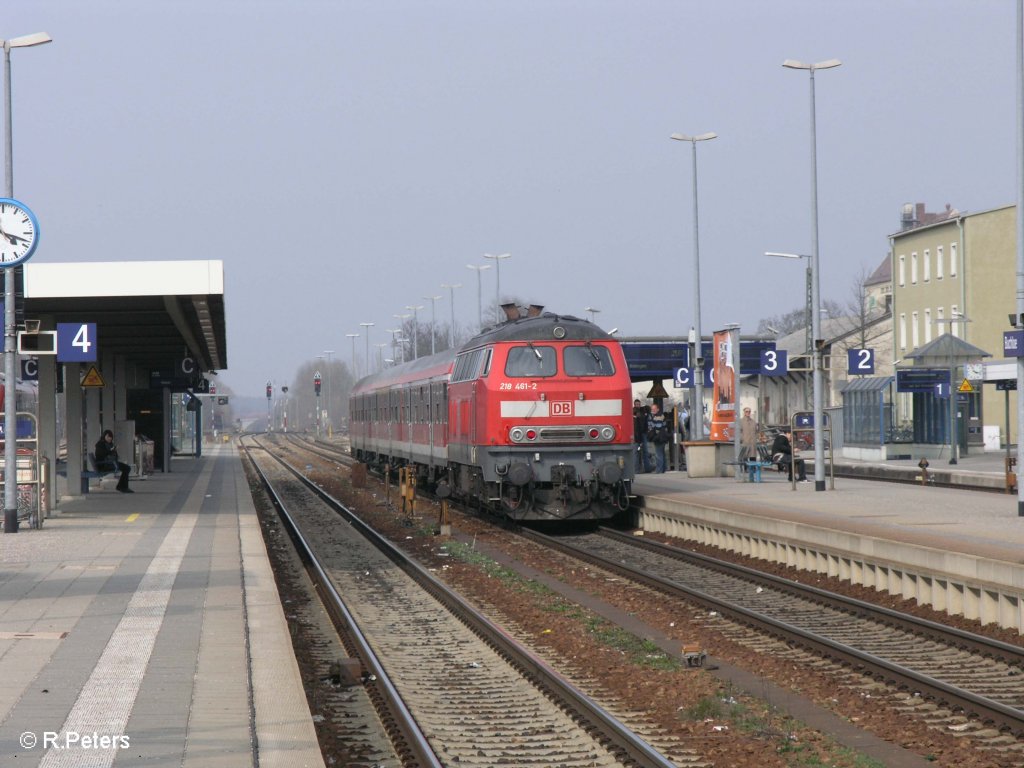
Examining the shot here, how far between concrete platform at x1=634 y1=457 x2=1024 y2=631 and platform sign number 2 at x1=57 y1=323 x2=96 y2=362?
943cm

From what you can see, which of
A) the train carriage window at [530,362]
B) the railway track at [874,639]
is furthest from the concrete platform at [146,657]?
the train carriage window at [530,362]

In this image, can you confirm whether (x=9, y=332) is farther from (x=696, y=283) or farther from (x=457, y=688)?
(x=696, y=283)

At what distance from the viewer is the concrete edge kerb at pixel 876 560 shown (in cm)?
1246

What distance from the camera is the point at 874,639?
Answer: 11.8 m

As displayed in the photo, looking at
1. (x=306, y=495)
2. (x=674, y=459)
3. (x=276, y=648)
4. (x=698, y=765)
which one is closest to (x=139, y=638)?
(x=276, y=648)

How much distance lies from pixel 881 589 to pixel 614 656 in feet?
16.7

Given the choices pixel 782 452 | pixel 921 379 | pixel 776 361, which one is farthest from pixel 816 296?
pixel 921 379

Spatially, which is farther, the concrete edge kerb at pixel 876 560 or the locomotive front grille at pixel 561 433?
the locomotive front grille at pixel 561 433

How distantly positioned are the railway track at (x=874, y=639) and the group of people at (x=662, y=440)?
12.0 m

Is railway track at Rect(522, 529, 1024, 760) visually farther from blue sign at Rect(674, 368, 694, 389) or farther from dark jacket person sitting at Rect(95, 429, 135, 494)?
blue sign at Rect(674, 368, 694, 389)

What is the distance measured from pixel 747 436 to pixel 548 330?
8.74 m

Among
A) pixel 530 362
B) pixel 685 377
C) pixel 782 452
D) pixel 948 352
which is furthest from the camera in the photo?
pixel 948 352

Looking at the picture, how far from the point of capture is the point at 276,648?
9.98m

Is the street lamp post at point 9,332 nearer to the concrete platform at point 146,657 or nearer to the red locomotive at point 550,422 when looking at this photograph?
the concrete platform at point 146,657
